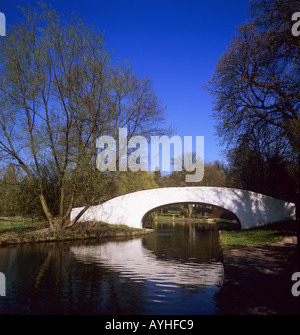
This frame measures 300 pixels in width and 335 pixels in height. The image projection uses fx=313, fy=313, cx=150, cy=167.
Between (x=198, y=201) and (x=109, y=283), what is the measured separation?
69.4 feet

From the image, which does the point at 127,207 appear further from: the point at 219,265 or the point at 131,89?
the point at 219,265

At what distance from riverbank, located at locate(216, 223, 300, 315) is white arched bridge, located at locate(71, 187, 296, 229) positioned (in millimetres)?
17071

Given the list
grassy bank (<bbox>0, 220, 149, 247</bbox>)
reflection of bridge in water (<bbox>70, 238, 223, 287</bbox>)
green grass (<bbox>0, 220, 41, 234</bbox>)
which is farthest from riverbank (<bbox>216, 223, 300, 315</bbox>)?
green grass (<bbox>0, 220, 41, 234</bbox>)

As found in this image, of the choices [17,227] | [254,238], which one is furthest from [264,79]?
[17,227]

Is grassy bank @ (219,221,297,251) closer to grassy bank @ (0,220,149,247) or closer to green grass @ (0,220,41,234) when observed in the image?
grassy bank @ (0,220,149,247)

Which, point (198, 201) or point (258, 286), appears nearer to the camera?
point (258, 286)

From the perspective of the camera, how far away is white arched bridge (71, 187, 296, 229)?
2702cm

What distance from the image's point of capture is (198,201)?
94.8 ft

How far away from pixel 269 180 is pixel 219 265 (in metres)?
17.4

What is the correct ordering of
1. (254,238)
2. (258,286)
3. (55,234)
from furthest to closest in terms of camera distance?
(55,234)
(254,238)
(258,286)

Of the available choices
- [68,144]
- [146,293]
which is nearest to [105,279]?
[146,293]

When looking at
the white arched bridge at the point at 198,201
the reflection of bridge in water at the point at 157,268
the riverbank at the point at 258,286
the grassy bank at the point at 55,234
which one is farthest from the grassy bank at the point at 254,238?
the grassy bank at the point at 55,234

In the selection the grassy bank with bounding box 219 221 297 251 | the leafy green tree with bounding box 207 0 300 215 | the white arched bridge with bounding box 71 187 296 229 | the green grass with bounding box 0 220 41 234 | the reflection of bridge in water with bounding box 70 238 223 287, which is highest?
the leafy green tree with bounding box 207 0 300 215

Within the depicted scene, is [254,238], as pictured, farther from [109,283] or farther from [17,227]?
[17,227]
